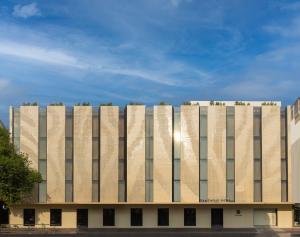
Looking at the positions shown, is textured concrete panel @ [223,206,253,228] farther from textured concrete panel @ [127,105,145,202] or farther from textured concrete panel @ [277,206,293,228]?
textured concrete panel @ [127,105,145,202]

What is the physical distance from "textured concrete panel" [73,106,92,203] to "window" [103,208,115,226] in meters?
3.91

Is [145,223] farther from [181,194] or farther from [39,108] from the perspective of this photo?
[39,108]

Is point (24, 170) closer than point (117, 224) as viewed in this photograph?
Yes

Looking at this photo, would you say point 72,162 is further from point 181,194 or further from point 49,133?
point 181,194

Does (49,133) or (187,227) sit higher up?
(49,133)

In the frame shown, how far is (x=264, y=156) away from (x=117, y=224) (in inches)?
733

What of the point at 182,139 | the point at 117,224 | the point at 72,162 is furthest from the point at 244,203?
the point at 72,162

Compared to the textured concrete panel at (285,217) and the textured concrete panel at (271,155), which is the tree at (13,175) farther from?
the textured concrete panel at (285,217)

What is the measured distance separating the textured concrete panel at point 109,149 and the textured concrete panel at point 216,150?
10586 mm

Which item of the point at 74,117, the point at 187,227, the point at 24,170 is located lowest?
the point at 187,227

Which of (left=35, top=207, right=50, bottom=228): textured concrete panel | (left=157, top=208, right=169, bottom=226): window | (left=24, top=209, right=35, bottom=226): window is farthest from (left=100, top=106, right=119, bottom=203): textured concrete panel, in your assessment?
(left=24, top=209, right=35, bottom=226): window

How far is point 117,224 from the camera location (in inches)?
2648

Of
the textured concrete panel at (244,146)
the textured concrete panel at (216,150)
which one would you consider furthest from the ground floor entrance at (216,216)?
the textured concrete panel at (244,146)

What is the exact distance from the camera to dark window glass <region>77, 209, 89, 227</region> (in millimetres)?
67250
